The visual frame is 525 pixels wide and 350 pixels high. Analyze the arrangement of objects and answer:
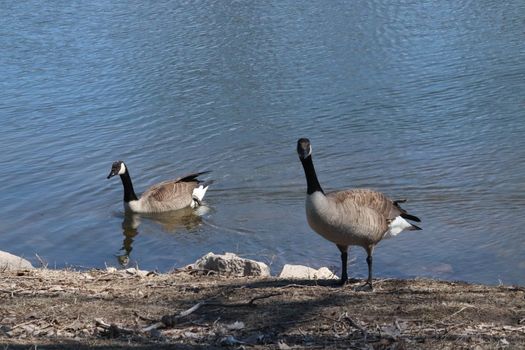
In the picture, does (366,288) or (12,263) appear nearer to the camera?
(366,288)

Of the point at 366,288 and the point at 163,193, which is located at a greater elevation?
the point at 163,193

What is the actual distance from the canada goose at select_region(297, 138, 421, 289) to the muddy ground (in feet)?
1.18

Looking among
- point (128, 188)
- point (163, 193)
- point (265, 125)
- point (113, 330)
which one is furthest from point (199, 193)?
point (113, 330)

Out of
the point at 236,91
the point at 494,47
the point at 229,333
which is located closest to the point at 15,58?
the point at 236,91

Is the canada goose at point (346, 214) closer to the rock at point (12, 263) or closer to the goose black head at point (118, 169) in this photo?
the rock at point (12, 263)

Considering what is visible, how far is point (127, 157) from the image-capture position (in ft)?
41.3

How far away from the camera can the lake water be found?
958 cm

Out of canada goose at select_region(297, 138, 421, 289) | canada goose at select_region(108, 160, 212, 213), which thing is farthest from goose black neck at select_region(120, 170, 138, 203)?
canada goose at select_region(297, 138, 421, 289)

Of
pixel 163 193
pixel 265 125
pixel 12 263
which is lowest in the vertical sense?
pixel 12 263

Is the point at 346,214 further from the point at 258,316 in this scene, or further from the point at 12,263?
the point at 12,263

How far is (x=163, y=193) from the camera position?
11242 millimetres

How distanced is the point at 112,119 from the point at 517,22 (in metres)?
7.51

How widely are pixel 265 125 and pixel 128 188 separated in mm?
2660

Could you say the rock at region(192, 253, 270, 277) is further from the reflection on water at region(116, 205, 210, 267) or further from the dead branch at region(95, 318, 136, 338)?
the reflection on water at region(116, 205, 210, 267)
